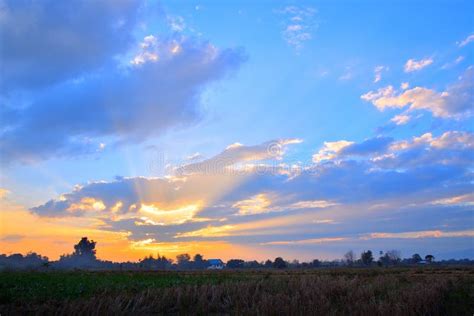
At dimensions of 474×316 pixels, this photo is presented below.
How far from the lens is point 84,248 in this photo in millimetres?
131875

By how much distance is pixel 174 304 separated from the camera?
1489 cm

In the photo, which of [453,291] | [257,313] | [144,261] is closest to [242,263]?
[144,261]

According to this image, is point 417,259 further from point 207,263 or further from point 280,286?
point 280,286

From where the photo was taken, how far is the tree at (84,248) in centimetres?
13138

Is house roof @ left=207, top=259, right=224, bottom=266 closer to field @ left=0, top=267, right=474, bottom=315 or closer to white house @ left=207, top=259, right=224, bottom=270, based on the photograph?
white house @ left=207, top=259, right=224, bottom=270

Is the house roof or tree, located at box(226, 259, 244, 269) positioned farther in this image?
the house roof

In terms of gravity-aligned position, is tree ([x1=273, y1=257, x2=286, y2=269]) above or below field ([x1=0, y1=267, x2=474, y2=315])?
below

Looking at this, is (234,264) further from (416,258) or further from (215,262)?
(416,258)

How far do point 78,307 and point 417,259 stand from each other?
162 meters

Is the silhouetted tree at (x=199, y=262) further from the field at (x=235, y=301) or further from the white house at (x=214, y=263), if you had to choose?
the field at (x=235, y=301)

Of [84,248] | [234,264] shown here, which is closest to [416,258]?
[234,264]

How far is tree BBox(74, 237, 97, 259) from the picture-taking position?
5172 inches

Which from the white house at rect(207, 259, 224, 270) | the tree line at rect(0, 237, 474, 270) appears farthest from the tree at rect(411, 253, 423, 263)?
the white house at rect(207, 259, 224, 270)

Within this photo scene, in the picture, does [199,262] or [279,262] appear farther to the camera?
[199,262]
